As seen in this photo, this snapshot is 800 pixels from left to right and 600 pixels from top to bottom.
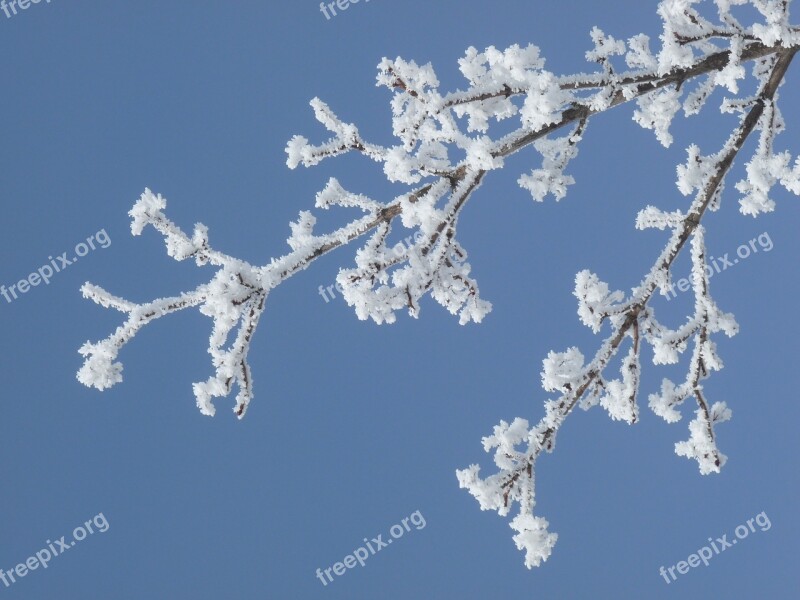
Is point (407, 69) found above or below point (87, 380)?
above

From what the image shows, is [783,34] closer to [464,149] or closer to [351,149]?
[464,149]

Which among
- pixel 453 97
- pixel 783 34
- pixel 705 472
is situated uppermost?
pixel 453 97

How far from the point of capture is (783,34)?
13.6 feet

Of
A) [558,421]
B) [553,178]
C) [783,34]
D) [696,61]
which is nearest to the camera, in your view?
[783,34]

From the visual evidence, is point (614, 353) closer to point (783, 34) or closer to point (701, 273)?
point (701, 273)

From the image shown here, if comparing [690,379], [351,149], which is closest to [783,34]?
[690,379]

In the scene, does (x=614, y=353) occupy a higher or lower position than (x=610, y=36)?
lower

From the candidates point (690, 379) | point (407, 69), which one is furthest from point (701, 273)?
point (407, 69)

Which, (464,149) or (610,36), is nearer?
(464,149)

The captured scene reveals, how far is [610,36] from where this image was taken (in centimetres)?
461

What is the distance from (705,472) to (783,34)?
2710 millimetres

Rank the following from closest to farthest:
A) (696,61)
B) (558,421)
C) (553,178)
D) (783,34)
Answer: (783,34) → (696,61) → (558,421) → (553,178)

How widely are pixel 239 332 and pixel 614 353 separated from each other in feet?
7.68

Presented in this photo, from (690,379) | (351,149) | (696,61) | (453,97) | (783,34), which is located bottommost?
(690,379)
